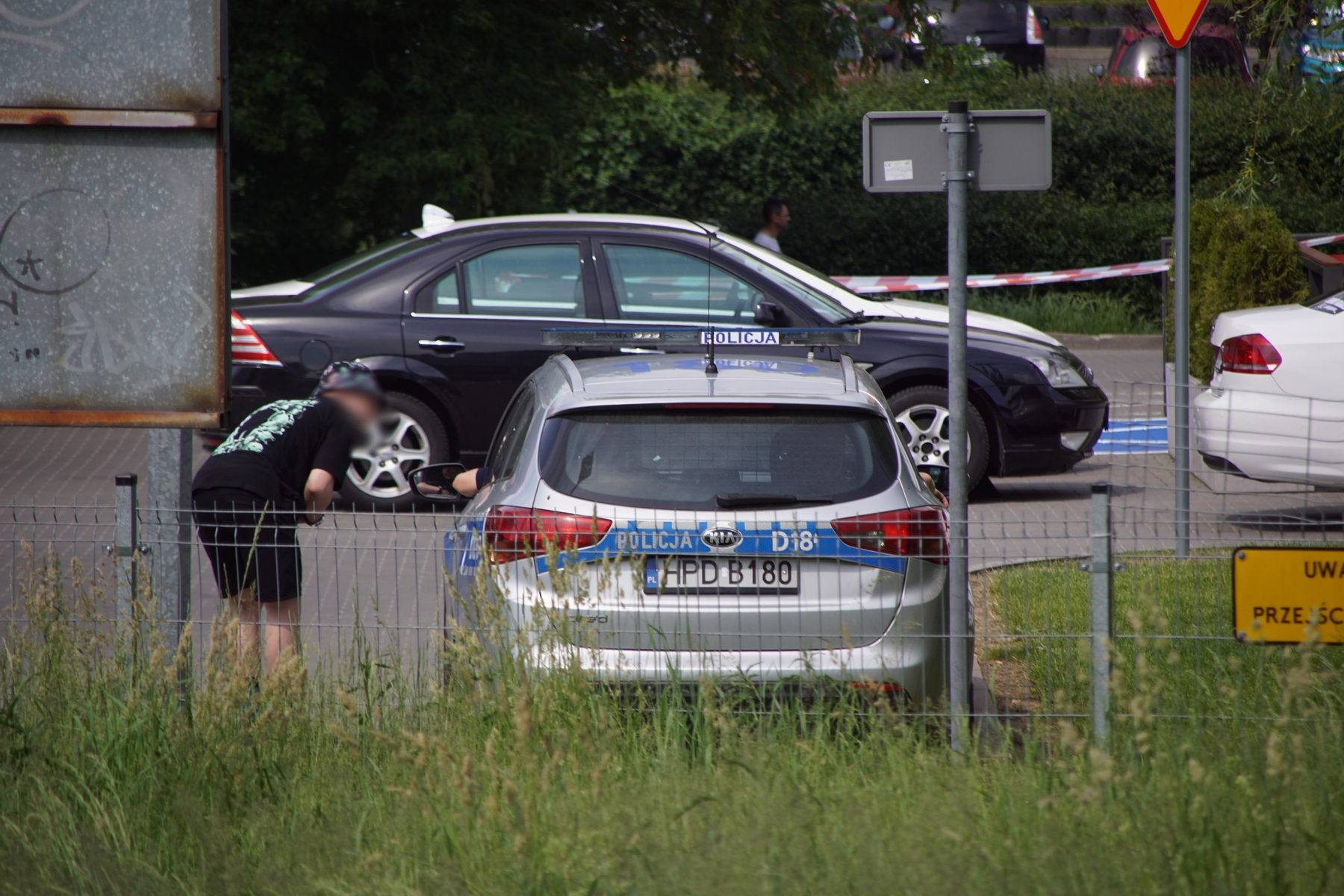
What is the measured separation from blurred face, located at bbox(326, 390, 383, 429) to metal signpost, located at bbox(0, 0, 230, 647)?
2.56 ft

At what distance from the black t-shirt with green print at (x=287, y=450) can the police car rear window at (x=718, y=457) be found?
1.05m

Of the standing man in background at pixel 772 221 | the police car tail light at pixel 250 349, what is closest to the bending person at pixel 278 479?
the police car tail light at pixel 250 349

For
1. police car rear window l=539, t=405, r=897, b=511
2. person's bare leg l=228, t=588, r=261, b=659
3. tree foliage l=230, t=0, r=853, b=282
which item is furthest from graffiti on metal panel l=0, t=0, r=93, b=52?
tree foliage l=230, t=0, r=853, b=282

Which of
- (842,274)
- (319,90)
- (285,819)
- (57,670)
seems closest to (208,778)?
(285,819)

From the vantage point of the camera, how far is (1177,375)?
7902 mm

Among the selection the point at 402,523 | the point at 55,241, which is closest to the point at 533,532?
the point at 55,241

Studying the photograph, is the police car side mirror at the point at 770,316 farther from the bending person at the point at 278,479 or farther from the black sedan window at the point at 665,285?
the bending person at the point at 278,479

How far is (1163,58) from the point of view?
2653 centimetres

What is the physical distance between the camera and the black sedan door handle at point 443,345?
31.8 feet

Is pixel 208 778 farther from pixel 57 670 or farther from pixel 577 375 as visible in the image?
pixel 577 375

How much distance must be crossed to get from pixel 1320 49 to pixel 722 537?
4.51 meters

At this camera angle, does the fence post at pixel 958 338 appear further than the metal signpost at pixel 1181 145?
No

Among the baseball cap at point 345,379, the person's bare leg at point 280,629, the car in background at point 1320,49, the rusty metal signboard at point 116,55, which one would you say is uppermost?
the car in background at point 1320,49

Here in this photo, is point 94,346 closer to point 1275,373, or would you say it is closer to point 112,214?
point 112,214
